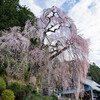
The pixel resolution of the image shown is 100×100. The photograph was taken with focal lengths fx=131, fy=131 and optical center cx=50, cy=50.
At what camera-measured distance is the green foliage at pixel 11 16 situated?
12062 millimetres

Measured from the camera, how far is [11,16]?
1284 centimetres

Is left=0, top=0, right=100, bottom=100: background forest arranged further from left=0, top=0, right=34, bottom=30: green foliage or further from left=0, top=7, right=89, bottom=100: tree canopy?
left=0, top=0, right=34, bottom=30: green foliage

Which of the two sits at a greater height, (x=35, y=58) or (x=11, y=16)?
(x=11, y=16)

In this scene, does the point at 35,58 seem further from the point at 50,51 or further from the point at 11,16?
the point at 11,16

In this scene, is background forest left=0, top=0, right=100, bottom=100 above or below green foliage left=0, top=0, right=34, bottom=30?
below

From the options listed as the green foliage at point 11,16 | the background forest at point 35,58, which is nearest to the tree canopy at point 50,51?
the background forest at point 35,58

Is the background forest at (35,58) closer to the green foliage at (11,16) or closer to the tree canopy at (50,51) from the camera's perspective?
the tree canopy at (50,51)

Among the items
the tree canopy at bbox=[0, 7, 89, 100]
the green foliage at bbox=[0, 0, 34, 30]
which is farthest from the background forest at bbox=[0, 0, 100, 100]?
the green foliage at bbox=[0, 0, 34, 30]

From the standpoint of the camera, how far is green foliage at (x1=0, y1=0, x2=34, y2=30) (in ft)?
39.6

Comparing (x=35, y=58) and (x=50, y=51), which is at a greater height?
(x=50, y=51)

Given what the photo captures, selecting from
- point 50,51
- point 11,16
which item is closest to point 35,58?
point 50,51

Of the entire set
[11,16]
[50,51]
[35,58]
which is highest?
[11,16]

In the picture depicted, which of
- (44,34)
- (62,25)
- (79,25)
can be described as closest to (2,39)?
(44,34)

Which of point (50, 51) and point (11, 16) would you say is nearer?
point (50, 51)
